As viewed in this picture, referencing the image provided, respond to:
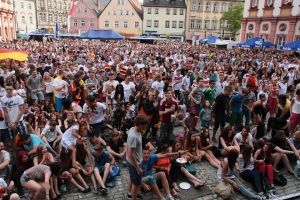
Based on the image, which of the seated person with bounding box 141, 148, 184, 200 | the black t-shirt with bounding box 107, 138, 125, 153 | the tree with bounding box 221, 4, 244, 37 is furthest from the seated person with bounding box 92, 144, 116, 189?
the tree with bounding box 221, 4, 244, 37

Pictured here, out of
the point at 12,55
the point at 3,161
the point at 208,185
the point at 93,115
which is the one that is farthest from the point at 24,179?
the point at 12,55

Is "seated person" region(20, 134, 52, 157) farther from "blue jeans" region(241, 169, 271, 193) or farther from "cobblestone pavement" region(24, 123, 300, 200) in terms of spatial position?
"blue jeans" region(241, 169, 271, 193)

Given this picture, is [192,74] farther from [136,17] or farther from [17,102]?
[136,17]

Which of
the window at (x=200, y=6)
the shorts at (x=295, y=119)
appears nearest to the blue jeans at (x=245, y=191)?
the shorts at (x=295, y=119)

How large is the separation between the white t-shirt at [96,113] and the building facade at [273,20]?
2397cm

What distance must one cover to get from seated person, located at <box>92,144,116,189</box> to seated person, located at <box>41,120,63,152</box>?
1.47m

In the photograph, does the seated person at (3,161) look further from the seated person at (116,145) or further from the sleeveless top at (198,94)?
the sleeveless top at (198,94)

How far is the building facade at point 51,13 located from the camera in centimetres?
6831

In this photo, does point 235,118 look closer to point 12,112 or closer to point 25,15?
point 12,112

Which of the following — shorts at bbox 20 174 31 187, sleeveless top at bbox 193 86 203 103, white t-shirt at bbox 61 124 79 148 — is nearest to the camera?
shorts at bbox 20 174 31 187

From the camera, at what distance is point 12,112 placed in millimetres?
6090

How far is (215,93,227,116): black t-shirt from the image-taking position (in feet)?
24.0

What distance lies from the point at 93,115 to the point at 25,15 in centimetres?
6759

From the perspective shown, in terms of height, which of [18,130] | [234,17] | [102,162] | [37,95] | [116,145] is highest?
[234,17]
